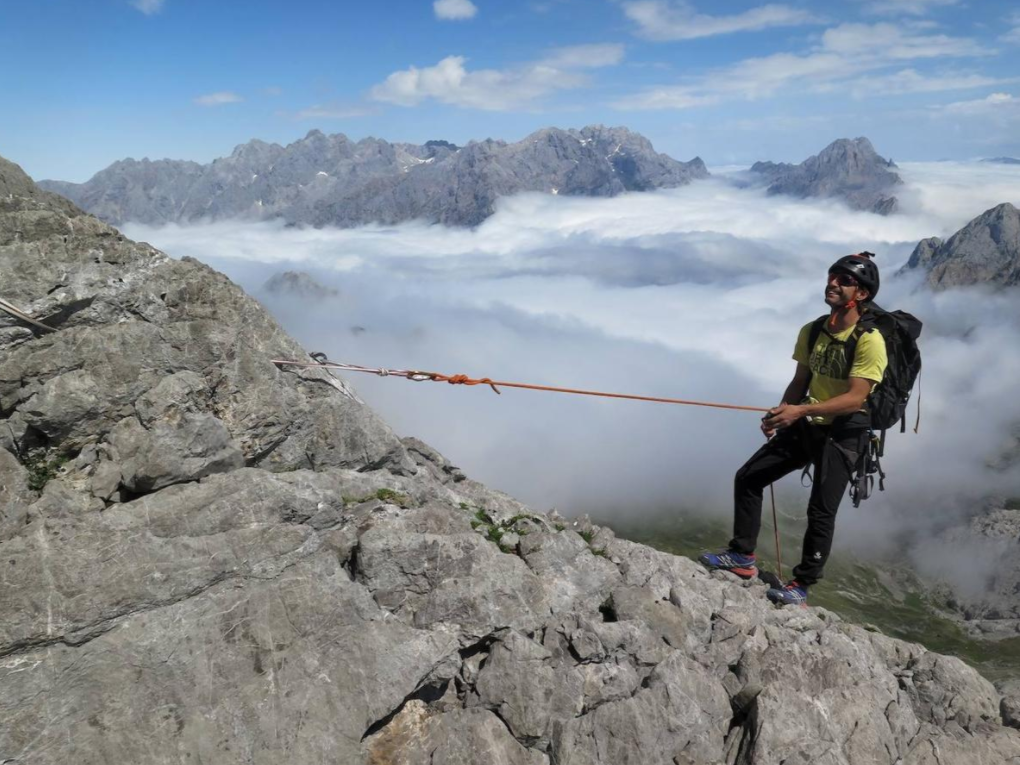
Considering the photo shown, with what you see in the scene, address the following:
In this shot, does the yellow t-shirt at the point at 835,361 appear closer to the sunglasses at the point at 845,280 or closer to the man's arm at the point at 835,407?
the man's arm at the point at 835,407

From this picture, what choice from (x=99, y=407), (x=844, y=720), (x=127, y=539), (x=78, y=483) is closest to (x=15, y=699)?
(x=127, y=539)

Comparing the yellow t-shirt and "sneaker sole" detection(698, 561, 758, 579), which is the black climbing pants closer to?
the yellow t-shirt

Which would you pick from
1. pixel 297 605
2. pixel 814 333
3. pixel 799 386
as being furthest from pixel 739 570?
pixel 297 605

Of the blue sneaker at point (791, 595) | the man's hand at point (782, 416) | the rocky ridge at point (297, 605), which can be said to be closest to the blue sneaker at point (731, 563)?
the rocky ridge at point (297, 605)

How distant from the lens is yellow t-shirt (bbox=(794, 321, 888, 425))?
1148cm

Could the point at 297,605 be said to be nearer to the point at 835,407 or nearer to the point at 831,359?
the point at 835,407

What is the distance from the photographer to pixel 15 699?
311 inches

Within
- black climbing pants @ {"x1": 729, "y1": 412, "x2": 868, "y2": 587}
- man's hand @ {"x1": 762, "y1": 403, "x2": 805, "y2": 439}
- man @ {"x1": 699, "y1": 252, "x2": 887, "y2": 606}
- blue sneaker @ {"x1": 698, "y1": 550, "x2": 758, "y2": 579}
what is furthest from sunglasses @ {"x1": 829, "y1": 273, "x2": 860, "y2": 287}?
blue sneaker @ {"x1": 698, "y1": 550, "x2": 758, "y2": 579}

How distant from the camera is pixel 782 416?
12141mm

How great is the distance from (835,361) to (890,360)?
100 cm

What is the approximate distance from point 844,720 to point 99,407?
13.7m

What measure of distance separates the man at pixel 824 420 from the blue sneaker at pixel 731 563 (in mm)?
154

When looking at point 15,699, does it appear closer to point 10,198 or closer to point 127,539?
point 127,539

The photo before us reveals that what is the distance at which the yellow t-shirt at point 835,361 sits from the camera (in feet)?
37.7
